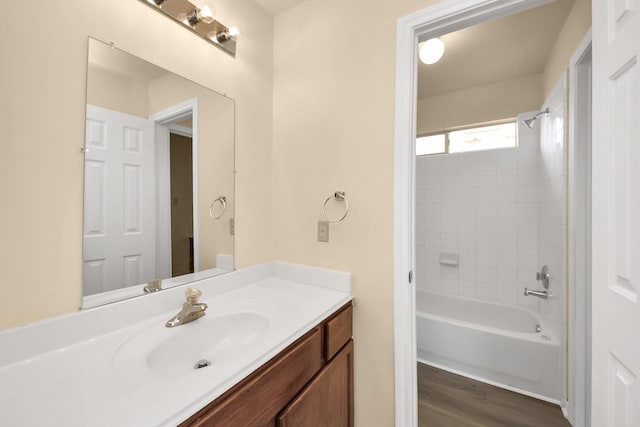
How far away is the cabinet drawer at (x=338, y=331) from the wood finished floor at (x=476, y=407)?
2.91 feet

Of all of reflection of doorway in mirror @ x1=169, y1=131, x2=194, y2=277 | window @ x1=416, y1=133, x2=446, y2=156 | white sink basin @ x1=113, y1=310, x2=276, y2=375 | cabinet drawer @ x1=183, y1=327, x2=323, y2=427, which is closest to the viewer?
cabinet drawer @ x1=183, y1=327, x2=323, y2=427

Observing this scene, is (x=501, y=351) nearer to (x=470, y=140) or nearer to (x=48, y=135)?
(x=470, y=140)

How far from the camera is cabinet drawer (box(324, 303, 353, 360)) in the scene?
105 centimetres

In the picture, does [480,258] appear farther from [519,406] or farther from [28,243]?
[28,243]

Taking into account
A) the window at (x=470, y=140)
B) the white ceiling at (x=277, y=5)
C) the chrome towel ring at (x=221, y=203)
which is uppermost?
the white ceiling at (x=277, y=5)

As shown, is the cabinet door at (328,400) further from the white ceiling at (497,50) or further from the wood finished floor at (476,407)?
the white ceiling at (497,50)

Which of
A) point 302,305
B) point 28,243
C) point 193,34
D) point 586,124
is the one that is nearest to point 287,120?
point 193,34

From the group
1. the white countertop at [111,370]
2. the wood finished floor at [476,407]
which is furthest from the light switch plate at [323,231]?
the wood finished floor at [476,407]

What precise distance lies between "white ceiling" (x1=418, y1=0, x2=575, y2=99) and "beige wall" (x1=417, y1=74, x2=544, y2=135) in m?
0.07

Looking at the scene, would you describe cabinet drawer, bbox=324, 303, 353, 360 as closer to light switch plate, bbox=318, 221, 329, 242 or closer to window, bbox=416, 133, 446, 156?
light switch plate, bbox=318, 221, 329, 242

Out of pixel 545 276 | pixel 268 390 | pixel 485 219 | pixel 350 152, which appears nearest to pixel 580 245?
pixel 545 276

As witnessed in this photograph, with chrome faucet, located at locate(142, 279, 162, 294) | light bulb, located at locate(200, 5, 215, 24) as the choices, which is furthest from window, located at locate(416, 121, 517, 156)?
chrome faucet, located at locate(142, 279, 162, 294)

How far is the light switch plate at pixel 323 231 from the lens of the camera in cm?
138
